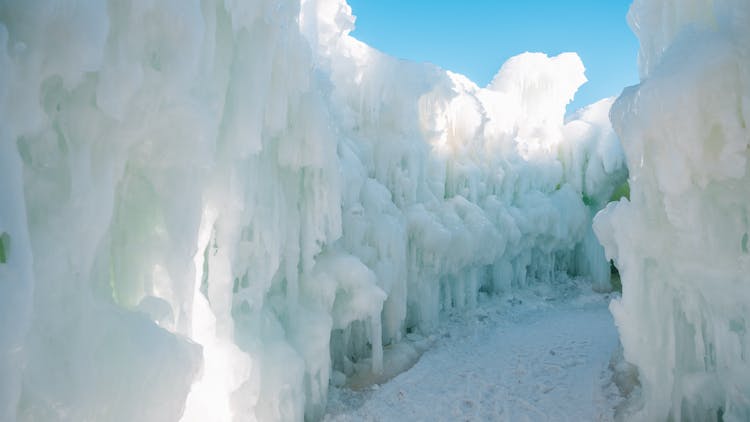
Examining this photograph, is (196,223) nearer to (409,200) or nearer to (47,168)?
(47,168)

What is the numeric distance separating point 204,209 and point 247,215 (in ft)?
3.08

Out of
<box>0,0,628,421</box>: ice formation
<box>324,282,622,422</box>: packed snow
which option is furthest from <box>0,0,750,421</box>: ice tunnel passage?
<box>324,282,622,422</box>: packed snow

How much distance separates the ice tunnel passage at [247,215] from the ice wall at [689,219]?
1.0 inches

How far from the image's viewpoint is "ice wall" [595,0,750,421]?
505cm

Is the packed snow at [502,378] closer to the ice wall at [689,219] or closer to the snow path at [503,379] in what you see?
the snow path at [503,379]

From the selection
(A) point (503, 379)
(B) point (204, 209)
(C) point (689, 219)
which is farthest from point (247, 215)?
(A) point (503, 379)

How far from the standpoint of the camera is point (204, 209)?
5.30 meters

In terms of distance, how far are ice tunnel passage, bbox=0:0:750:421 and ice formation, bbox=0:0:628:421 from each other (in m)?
0.02

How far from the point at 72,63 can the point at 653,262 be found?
7.10m

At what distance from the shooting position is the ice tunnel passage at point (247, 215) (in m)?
2.87

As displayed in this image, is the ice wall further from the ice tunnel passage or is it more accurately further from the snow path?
the snow path

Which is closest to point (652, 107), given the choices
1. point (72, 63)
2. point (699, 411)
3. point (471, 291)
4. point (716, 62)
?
point (716, 62)

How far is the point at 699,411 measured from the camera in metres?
5.78

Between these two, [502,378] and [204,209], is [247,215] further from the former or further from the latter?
[502,378]
